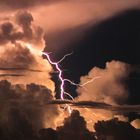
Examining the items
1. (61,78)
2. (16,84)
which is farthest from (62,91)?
(16,84)

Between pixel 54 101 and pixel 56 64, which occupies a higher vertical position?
pixel 56 64

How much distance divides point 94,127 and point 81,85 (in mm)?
1891

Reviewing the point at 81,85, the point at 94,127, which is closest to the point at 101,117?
the point at 94,127

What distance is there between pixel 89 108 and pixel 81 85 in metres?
0.85

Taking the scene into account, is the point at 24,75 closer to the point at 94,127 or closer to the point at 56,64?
the point at 56,64

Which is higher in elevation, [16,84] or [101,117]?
[16,84]

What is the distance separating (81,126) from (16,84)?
2539 millimetres

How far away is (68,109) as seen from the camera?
1593cm

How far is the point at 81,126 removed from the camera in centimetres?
1681

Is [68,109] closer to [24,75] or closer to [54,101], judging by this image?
[54,101]

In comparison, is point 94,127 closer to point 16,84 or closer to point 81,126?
point 81,126

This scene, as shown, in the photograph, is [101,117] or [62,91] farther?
[101,117]

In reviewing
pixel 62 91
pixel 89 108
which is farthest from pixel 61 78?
pixel 89 108

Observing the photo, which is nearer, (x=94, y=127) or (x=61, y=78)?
(x=61, y=78)
